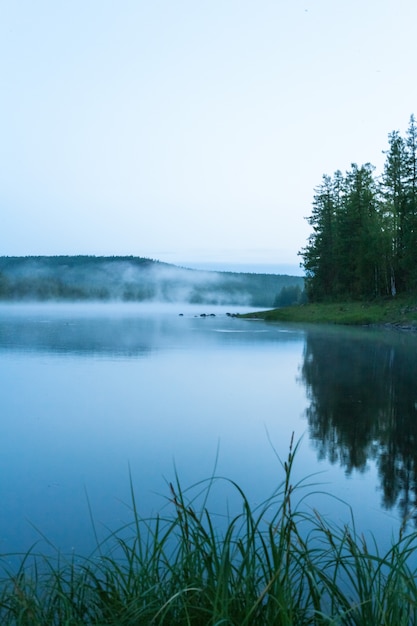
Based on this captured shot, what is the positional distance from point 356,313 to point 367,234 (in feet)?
22.6

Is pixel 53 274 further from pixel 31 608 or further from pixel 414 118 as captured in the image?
pixel 31 608

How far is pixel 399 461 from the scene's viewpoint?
7.11m

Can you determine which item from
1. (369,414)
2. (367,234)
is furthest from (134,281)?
(369,414)

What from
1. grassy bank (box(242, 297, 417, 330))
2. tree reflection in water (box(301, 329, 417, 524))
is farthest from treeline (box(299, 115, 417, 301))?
tree reflection in water (box(301, 329, 417, 524))

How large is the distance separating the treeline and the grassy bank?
1692 millimetres

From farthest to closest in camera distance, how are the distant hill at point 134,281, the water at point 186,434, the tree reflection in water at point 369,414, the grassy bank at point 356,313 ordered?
the distant hill at point 134,281
the grassy bank at point 356,313
the tree reflection in water at point 369,414
the water at point 186,434

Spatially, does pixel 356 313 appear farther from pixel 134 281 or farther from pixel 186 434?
pixel 134 281

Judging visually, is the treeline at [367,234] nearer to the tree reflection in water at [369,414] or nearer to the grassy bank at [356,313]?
the grassy bank at [356,313]

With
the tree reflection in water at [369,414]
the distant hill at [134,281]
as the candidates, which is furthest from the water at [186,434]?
the distant hill at [134,281]

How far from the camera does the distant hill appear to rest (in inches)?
5566

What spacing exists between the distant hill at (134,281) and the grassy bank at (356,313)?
302ft

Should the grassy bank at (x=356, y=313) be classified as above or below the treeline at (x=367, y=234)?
below

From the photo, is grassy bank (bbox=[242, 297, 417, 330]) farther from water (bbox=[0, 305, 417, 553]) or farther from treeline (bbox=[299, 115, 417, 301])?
water (bbox=[0, 305, 417, 553])

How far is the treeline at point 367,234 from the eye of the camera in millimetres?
42750
